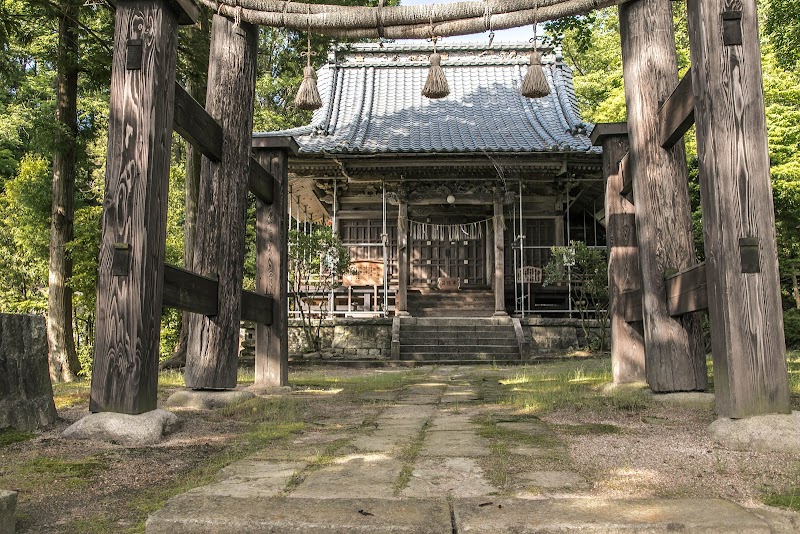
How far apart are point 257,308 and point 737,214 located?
165 inches

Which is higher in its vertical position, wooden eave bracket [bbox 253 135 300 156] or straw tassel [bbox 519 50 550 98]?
straw tassel [bbox 519 50 550 98]

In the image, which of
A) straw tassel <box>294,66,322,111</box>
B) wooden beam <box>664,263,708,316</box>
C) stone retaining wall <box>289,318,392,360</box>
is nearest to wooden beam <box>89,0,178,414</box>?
straw tassel <box>294,66,322,111</box>

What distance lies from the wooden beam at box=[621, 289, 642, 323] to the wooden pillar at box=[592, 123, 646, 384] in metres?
0.06

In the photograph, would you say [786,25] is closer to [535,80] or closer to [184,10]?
[535,80]

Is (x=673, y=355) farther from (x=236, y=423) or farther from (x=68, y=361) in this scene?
(x=68, y=361)

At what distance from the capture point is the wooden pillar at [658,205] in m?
5.16

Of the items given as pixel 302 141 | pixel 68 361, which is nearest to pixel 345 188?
pixel 302 141

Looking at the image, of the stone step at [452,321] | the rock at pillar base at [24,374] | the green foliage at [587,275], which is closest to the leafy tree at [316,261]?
the stone step at [452,321]

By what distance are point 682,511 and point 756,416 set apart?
175 cm

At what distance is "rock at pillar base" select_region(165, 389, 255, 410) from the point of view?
5.32 meters

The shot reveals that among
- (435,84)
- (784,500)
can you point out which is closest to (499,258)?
(435,84)

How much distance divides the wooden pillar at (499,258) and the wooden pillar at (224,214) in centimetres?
950

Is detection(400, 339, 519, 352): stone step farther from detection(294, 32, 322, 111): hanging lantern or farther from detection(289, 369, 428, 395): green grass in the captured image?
detection(294, 32, 322, 111): hanging lantern

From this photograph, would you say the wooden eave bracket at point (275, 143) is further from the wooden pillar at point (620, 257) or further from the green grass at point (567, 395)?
the green grass at point (567, 395)
